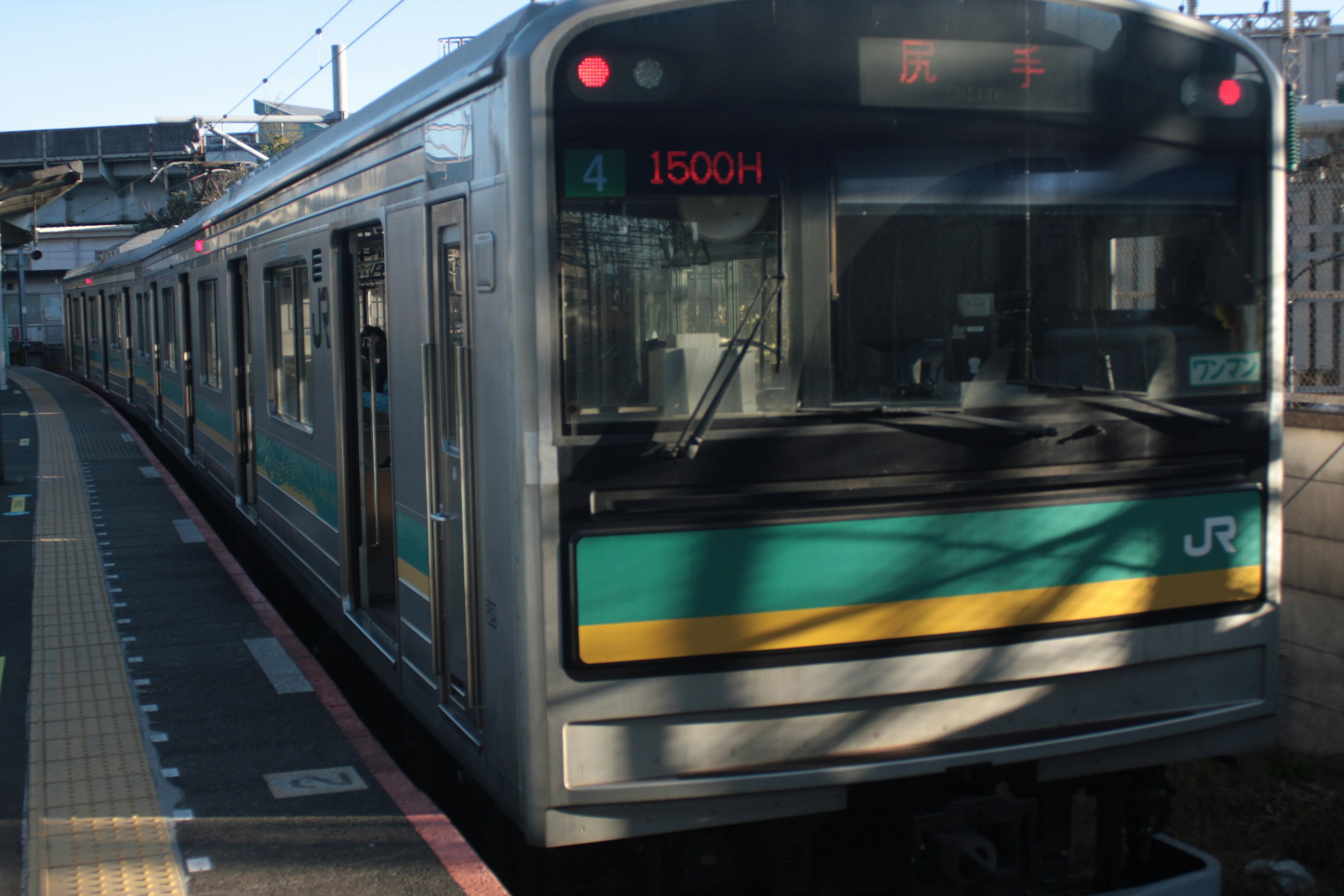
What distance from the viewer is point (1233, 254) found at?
12.0 ft

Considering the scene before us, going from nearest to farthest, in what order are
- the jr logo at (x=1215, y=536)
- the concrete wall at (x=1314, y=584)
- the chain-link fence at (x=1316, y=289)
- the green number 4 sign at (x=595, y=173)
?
1. the green number 4 sign at (x=595, y=173)
2. the jr logo at (x=1215, y=536)
3. the concrete wall at (x=1314, y=584)
4. the chain-link fence at (x=1316, y=289)

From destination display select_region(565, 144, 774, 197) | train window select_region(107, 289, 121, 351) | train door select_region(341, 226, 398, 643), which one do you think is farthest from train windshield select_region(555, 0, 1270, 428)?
train window select_region(107, 289, 121, 351)

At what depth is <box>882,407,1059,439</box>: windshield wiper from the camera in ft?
10.8

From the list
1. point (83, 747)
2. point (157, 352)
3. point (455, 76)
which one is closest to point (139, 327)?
point (157, 352)

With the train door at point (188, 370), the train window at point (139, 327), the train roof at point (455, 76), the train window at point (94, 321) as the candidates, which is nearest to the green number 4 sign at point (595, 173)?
the train roof at point (455, 76)

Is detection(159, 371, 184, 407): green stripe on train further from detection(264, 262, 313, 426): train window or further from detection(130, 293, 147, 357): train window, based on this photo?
detection(264, 262, 313, 426): train window

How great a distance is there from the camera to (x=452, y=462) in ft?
12.9

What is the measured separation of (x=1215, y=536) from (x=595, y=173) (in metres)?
2.11

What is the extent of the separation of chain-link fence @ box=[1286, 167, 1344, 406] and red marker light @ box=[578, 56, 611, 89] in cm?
386

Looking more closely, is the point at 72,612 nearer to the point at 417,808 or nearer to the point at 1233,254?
the point at 417,808

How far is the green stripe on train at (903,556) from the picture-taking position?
125 inches

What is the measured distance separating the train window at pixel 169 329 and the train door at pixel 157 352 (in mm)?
125

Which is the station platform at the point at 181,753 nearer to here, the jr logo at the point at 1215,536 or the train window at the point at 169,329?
the jr logo at the point at 1215,536

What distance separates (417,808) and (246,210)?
4.74 m
